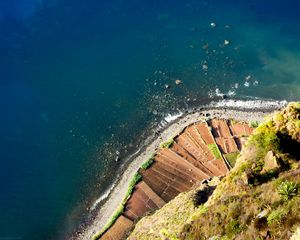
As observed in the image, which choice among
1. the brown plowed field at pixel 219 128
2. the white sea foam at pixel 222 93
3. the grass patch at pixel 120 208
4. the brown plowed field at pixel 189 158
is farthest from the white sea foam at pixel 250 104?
the grass patch at pixel 120 208

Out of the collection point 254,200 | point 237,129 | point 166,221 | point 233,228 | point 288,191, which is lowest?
point 166,221

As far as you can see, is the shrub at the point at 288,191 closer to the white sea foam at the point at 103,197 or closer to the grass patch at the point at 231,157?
the grass patch at the point at 231,157

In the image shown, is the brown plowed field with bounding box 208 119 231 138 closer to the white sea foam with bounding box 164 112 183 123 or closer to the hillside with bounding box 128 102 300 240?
the white sea foam with bounding box 164 112 183 123

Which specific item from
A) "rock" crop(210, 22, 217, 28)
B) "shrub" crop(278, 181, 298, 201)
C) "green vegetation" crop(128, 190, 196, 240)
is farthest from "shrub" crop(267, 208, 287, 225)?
"rock" crop(210, 22, 217, 28)

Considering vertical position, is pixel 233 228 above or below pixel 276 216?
below

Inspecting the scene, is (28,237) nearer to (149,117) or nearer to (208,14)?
(149,117)

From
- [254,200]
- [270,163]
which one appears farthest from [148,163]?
[254,200]

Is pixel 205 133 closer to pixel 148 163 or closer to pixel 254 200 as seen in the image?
pixel 148 163
